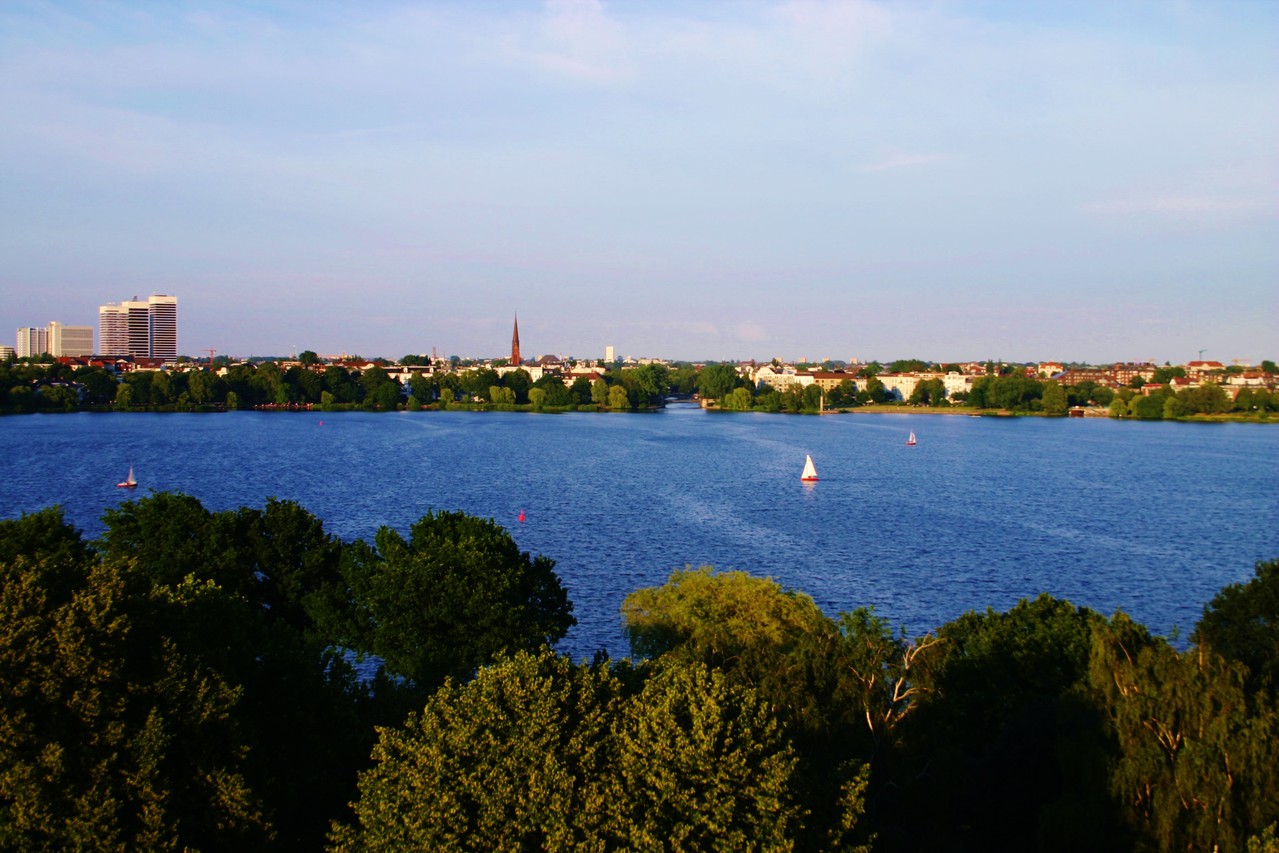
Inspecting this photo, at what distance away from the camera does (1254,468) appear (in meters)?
53.1

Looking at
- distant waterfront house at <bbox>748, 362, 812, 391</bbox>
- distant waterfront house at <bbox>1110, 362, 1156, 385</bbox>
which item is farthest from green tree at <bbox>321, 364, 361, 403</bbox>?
distant waterfront house at <bbox>1110, 362, 1156, 385</bbox>

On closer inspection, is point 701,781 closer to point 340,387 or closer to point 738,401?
point 738,401

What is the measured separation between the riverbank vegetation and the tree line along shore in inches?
3575

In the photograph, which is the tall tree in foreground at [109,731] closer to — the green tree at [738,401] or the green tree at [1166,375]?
the green tree at [738,401]

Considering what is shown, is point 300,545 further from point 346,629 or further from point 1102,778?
point 1102,778

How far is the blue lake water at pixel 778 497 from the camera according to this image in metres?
25.7

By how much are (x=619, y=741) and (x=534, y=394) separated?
327ft

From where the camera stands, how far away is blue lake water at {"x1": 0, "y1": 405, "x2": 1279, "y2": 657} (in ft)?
84.4

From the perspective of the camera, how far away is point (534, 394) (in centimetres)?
10669

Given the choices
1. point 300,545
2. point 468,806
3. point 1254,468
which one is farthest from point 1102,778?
point 1254,468

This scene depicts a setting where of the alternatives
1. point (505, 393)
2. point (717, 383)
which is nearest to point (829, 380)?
point (717, 383)

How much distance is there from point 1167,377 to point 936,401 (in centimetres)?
3430

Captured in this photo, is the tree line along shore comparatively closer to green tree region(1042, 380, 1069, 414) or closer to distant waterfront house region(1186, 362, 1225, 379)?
green tree region(1042, 380, 1069, 414)

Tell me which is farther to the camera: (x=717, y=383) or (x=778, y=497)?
(x=717, y=383)
